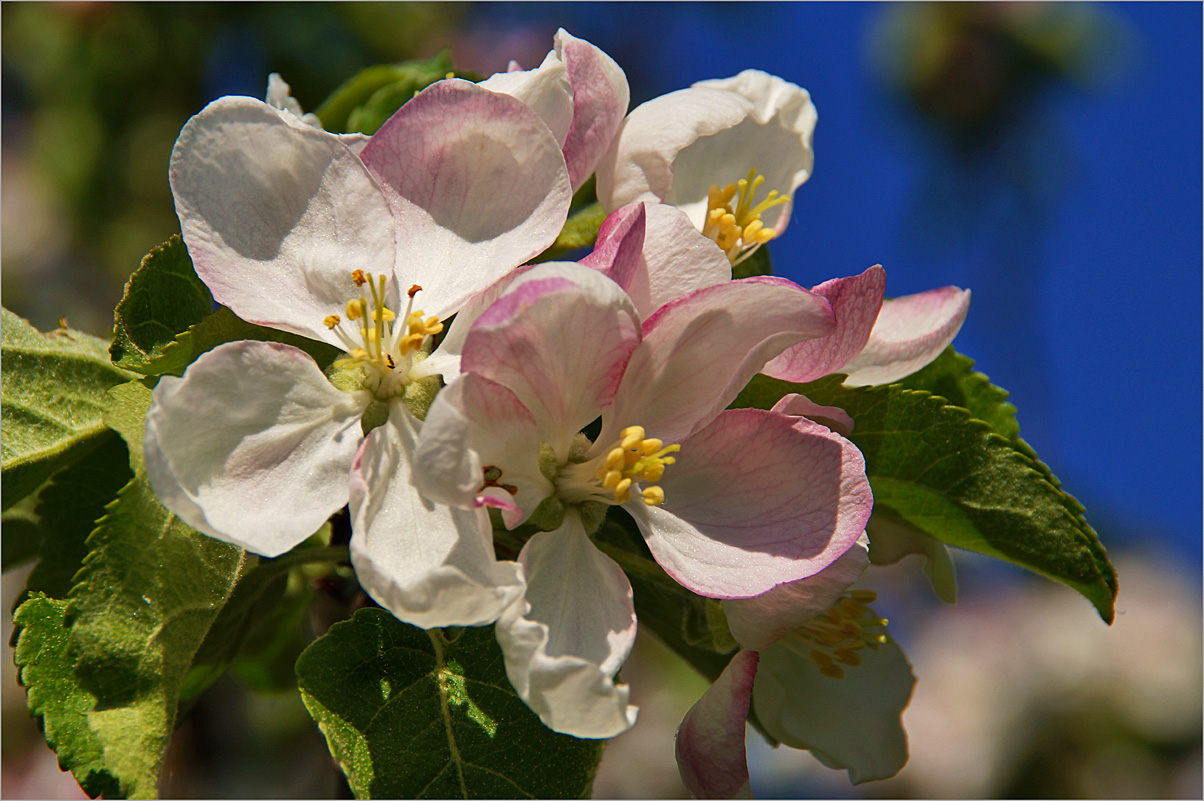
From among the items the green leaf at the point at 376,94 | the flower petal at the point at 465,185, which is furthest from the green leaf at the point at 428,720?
the green leaf at the point at 376,94

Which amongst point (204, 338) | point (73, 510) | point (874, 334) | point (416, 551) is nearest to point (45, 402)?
point (73, 510)

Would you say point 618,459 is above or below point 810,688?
above

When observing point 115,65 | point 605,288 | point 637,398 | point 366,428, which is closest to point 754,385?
point 637,398

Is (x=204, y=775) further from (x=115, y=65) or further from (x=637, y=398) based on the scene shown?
(x=115, y=65)

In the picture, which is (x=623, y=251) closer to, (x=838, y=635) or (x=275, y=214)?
(x=275, y=214)

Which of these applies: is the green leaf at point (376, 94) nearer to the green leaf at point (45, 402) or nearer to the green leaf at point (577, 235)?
the green leaf at point (577, 235)

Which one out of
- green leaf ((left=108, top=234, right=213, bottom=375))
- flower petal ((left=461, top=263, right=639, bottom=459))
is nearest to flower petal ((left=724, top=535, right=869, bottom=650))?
flower petal ((left=461, top=263, right=639, bottom=459))

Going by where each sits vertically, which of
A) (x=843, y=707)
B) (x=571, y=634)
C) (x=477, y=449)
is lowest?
A: (x=843, y=707)
